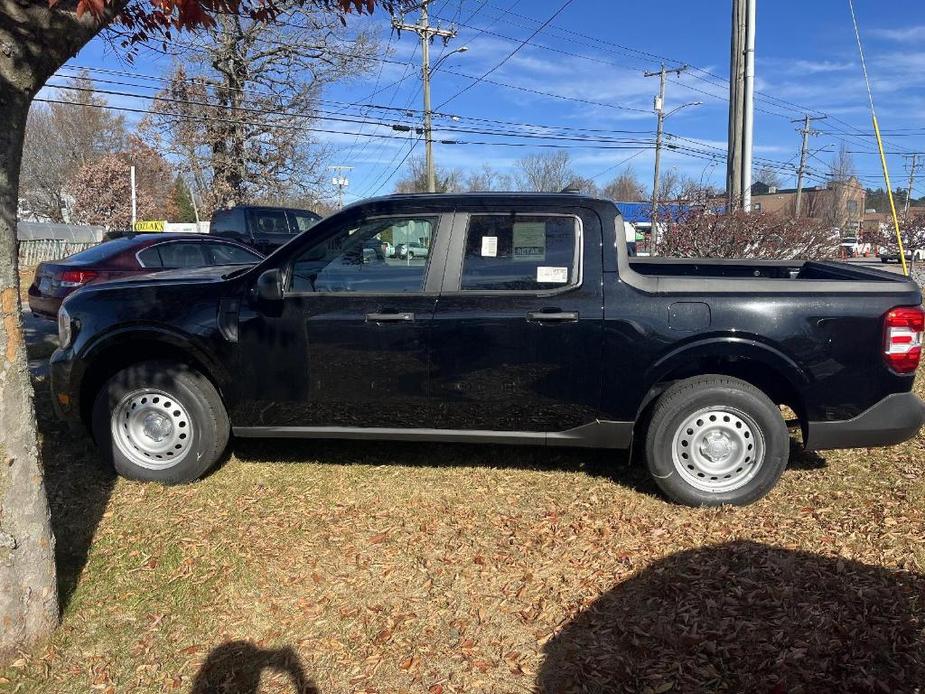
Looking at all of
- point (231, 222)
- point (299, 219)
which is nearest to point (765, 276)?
point (231, 222)

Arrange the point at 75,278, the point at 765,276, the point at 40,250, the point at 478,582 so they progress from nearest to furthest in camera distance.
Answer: the point at 478,582
the point at 765,276
the point at 75,278
the point at 40,250

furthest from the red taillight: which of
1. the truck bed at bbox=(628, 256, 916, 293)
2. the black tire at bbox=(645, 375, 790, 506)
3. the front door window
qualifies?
the front door window

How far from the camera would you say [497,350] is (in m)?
3.78

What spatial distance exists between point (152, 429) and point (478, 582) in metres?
2.37

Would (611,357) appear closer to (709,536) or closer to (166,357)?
(709,536)

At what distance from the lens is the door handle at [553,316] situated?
3.72m

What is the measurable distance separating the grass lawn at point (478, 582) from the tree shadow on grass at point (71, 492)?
21 mm

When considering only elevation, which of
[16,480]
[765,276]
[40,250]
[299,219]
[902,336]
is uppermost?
[299,219]

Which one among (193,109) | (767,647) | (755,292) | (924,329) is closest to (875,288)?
(924,329)

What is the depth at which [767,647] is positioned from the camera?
262 centimetres

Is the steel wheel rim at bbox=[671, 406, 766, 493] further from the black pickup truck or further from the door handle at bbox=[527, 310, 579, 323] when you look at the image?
the door handle at bbox=[527, 310, 579, 323]

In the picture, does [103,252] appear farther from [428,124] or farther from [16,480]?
[428,124]

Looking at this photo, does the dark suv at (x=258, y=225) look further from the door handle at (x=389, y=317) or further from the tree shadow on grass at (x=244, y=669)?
the tree shadow on grass at (x=244, y=669)

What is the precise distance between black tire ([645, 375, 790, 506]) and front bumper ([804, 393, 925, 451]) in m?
0.18
